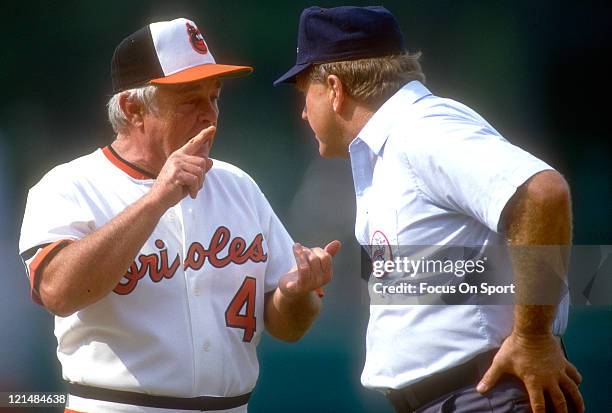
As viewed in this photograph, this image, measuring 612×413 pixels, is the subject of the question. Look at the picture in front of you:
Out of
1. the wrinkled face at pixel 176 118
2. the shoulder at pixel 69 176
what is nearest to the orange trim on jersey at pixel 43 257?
the shoulder at pixel 69 176

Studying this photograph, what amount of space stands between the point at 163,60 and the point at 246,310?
687mm

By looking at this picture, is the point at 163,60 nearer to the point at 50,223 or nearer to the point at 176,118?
the point at 176,118

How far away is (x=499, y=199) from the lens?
5.81 ft

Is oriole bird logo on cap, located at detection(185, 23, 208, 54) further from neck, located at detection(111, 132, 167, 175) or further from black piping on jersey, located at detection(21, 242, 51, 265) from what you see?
black piping on jersey, located at detection(21, 242, 51, 265)

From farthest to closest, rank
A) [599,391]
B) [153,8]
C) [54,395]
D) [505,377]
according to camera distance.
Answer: [153,8] → [599,391] → [54,395] → [505,377]

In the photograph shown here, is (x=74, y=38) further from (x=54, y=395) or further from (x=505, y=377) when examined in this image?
(x=505, y=377)

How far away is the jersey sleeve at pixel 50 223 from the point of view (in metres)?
2.20

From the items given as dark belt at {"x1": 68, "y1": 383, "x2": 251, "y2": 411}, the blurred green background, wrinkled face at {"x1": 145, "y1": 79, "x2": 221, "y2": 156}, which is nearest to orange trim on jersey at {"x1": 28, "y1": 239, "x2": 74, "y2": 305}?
dark belt at {"x1": 68, "y1": 383, "x2": 251, "y2": 411}

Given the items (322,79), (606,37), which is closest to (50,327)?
(322,79)

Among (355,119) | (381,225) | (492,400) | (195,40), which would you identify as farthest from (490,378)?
(195,40)

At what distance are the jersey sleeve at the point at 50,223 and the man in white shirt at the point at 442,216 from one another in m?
0.63

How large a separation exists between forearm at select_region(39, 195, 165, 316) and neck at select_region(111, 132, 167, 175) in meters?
0.32

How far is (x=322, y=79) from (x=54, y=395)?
173 cm

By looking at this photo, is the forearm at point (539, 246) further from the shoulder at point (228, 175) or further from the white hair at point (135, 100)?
the white hair at point (135, 100)
